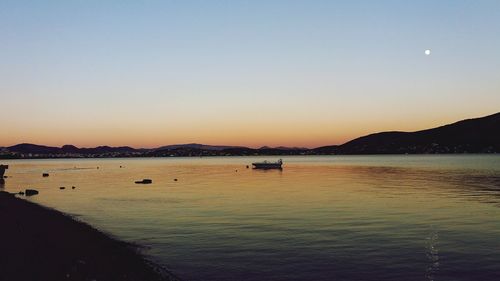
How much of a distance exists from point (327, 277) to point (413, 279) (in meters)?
4.29

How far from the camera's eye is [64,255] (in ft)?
81.6

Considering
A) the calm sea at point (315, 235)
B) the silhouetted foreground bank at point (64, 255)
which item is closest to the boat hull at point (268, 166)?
the calm sea at point (315, 235)

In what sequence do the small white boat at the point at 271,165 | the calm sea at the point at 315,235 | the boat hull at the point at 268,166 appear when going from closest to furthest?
the calm sea at the point at 315,235 → the small white boat at the point at 271,165 → the boat hull at the point at 268,166

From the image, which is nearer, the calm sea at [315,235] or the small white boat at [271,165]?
the calm sea at [315,235]

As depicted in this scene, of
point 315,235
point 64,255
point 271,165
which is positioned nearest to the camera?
point 64,255

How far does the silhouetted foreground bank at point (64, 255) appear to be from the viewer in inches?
818

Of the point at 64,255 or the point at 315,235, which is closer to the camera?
the point at 64,255

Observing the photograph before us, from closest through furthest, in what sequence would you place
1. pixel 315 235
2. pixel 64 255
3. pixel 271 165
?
pixel 64 255 < pixel 315 235 < pixel 271 165

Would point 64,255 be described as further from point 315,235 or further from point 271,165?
point 271,165

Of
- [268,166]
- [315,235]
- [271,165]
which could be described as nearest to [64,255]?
[315,235]

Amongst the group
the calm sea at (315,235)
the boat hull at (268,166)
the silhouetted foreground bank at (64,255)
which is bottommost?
the calm sea at (315,235)

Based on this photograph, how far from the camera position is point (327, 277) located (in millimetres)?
23828

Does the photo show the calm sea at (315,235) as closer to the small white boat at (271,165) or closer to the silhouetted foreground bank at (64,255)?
the silhouetted foreground bank at (64,255)

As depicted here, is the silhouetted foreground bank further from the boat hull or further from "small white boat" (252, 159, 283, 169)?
the boat hull
